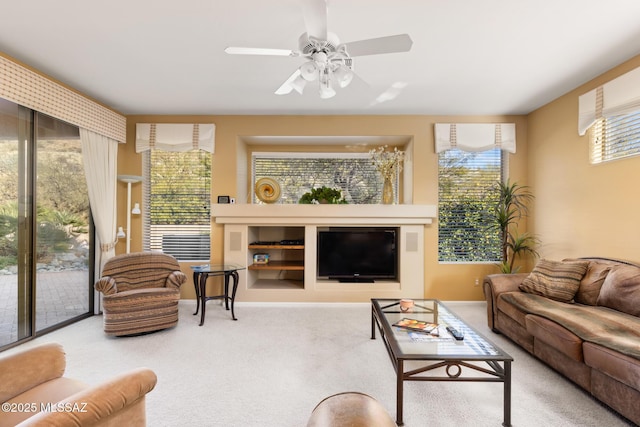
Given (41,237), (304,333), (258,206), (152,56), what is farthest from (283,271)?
(152,56)

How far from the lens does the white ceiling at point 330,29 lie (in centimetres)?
214

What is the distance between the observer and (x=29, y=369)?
57.2 inches

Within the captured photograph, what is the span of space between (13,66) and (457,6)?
12.6ft

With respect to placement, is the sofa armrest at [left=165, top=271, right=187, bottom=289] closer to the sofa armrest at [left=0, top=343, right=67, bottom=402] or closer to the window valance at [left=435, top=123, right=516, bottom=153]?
the sofa armrest at [left=0, top=343, right=67, bottom=402]

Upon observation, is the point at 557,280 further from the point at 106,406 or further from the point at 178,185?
the point at 178,185

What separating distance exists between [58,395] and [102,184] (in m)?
3.19

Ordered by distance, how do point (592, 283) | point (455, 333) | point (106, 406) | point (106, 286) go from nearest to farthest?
point (106, 406) → point (455, 333) → point (592, 283) → point (106, 286)

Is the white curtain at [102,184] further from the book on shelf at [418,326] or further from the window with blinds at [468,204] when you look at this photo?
the window with blinds at [468,204]

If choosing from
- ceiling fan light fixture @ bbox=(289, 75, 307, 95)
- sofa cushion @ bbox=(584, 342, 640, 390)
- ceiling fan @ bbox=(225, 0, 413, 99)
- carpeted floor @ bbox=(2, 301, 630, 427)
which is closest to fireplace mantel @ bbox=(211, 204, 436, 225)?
carpeted floor @ bbox=(2, 301, 630, 427)

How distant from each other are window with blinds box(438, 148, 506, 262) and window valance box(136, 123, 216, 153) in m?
3.45

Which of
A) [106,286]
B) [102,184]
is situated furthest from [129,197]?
[106,286]

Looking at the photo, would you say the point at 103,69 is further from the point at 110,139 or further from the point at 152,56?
the point at 110,139

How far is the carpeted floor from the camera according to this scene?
189 centimetres

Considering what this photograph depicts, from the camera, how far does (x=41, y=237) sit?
3.20 metres
